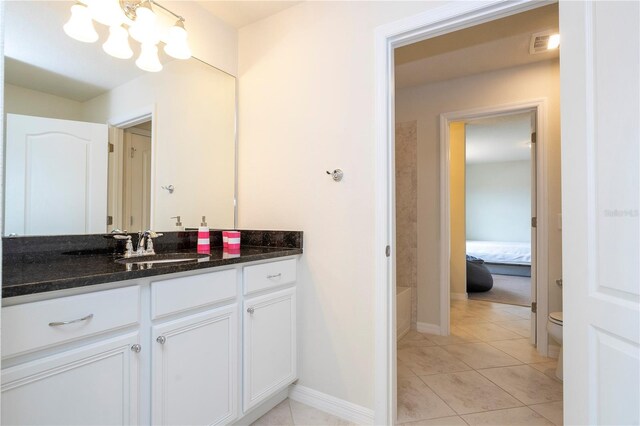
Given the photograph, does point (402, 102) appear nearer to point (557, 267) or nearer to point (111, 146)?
point (557, 267)

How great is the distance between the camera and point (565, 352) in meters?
1.10

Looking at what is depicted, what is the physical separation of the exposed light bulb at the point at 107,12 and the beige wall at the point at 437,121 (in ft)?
8.07

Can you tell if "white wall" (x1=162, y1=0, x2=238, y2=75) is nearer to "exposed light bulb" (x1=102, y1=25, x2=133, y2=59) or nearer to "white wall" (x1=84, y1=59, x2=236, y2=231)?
"white wall" (x1=84, y1=59, x2=236, y2=231)

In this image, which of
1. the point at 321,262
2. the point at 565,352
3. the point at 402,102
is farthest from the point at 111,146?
the point at 402,102

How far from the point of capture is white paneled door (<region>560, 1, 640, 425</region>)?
2.86 feet

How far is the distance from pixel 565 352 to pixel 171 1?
98.7 inches

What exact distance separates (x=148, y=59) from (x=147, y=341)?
4.84 ft

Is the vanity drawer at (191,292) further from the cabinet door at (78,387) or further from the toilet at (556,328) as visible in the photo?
the toilet at (556,328)

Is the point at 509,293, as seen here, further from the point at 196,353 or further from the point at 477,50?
the point at 196,353

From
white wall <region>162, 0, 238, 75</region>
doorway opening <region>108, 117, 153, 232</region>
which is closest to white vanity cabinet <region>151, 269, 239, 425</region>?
doorway opening <region>108, 117, 153, 232</region>

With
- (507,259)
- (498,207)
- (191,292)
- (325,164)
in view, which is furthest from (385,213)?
(498,207)

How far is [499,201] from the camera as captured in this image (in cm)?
772

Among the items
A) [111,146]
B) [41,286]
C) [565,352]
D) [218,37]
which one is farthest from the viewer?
[218,37]

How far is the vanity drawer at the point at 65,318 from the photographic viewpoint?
867 millimetres
